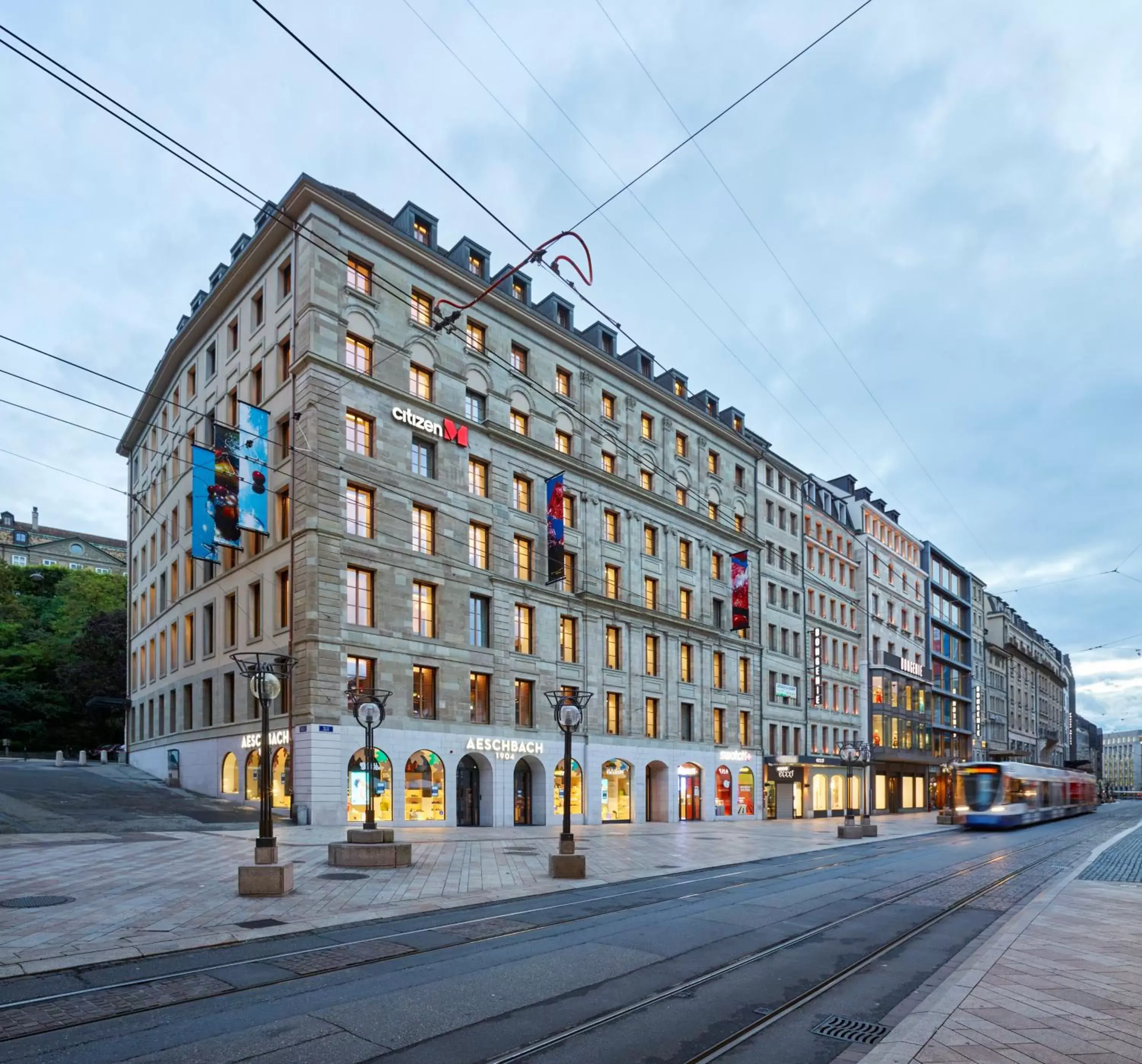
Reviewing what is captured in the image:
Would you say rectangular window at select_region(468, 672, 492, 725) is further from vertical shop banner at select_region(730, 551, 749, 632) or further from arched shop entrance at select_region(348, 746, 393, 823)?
vertical shop banner at select_region(730, 551, 749, 632)

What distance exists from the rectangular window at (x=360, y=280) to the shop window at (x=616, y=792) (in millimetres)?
23387

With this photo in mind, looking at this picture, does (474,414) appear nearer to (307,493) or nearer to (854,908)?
(307,493)

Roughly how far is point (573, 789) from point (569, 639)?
699cm

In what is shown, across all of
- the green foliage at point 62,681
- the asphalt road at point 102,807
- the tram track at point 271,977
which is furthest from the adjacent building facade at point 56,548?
the tram track at point 271,977

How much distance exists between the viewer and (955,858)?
27.7 m

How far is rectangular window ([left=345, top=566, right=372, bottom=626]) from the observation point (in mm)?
33000

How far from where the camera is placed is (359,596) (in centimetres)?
3353

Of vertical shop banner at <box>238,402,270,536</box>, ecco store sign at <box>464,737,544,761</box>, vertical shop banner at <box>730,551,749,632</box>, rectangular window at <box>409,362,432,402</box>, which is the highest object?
rectangular window at <box>409,362,432,402</box>

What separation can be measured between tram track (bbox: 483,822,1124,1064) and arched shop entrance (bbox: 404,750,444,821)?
19646 mm

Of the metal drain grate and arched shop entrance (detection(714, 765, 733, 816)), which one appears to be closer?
the metal drain grate

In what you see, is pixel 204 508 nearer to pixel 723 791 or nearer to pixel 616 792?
pixel 616 792

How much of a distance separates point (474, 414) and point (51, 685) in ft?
166

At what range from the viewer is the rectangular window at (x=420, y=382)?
1441 inches

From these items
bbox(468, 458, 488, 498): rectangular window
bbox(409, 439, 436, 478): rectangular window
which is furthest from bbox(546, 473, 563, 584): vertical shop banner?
bbox(409, 439, 436, 478): rectangular window
